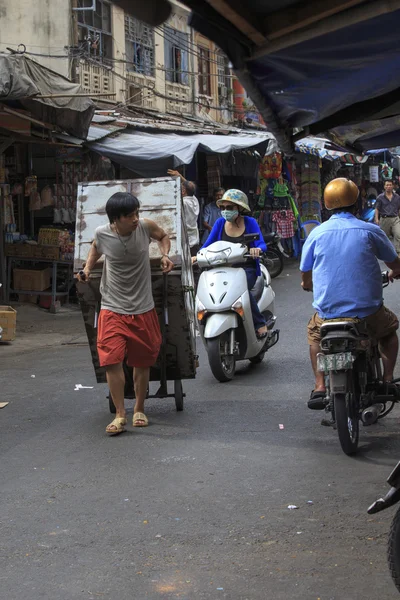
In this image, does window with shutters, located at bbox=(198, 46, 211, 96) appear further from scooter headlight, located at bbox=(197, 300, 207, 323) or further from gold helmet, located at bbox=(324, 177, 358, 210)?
gold helmet, located at bbox=(324, 177, 358, 210)

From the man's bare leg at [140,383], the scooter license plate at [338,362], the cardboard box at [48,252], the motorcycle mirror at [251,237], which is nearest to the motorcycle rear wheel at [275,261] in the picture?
the cardboard box at [48,252]

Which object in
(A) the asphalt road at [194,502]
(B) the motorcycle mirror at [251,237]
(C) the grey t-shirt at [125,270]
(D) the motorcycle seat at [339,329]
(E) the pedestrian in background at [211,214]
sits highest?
(E) the pedestrian in background at [211,214]

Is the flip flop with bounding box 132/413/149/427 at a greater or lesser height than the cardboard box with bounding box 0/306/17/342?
lesser

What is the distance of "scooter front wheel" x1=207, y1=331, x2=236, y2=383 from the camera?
329 inches

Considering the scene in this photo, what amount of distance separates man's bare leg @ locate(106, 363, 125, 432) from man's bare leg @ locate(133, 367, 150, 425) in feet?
0.47

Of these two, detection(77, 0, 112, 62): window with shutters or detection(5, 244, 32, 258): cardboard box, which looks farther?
detection(77, 0, 112, 62): window with shutters

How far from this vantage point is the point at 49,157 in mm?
16641

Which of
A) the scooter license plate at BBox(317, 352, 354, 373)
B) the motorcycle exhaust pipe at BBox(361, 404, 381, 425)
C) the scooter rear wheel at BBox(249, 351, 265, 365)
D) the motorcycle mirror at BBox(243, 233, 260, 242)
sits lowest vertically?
the scooter rear wheel at BBox(249, 351, 265, 365)

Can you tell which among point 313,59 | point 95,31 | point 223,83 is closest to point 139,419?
point 313,59

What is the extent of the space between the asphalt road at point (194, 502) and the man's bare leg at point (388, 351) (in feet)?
1.51

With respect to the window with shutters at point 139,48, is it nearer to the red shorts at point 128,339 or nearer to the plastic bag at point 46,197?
the plastic bag at point 46,197

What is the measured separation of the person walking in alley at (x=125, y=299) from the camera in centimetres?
676

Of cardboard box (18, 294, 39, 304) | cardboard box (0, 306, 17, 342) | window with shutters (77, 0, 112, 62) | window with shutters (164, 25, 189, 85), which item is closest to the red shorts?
cardboard box (0, 306, 17, 342)

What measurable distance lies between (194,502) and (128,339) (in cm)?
198
